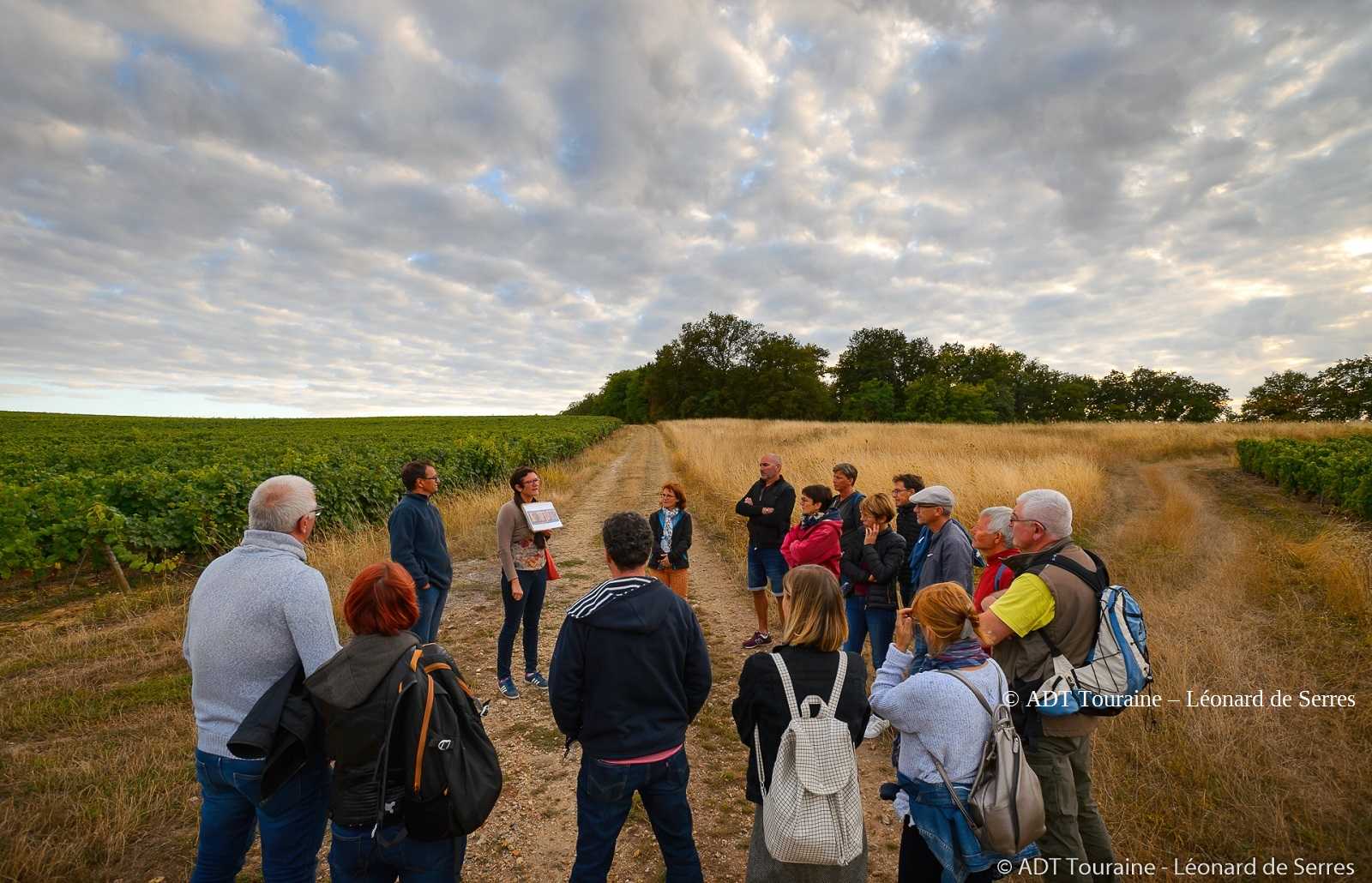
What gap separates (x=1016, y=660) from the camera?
2.71 m

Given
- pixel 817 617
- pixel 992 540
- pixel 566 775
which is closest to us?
pixel 817 617

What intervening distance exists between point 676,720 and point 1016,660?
1.66 m

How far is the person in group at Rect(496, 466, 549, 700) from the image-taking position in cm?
527

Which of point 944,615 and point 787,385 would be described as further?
point 787,385

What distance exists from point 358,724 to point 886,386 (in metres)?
70.5

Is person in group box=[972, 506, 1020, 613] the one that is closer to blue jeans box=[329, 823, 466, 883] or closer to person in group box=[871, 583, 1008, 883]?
person in group box=[871, 583, 1008, 883]

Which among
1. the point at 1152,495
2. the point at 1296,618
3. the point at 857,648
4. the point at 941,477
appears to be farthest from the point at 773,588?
the point at 1152,495

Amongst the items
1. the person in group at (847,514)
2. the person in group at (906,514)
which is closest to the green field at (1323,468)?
the person in group at (906,514)

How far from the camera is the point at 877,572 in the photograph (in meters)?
4.62

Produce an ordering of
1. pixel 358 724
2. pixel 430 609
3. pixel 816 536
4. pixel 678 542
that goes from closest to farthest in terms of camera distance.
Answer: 1. pixel 358 724
2. pixel 430 609
3. pixel 816 536
4. pixel 678 542

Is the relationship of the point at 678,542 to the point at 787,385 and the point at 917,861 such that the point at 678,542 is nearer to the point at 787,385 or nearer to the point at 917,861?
the point at 917,861

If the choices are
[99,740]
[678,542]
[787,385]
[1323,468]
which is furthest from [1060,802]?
[787,385]

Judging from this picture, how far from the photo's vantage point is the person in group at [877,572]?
463cm

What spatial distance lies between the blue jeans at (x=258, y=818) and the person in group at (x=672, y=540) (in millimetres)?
4057
